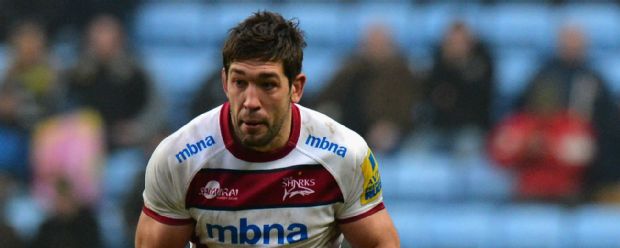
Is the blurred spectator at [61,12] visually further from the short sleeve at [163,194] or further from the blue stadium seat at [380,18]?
the short sleeve at [163,194]

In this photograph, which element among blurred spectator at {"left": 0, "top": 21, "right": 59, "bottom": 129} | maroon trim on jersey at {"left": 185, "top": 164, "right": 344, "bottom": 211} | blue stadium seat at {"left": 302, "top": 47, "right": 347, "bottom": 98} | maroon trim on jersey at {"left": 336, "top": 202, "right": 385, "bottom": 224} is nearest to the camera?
maroon trim on jersey at {"left": 185, "top": 164, "right": 344, "bottom": 211}

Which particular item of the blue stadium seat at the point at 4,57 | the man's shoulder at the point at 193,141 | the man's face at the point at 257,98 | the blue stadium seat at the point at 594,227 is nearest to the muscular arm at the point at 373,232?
the man's face at the point at 257,98

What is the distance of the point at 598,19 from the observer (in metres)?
10.0

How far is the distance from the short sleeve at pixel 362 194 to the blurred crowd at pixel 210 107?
5.06m

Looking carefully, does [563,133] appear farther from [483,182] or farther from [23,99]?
[23,99]

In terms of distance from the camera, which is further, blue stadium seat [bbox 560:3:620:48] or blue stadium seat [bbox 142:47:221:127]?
blue stadium seat [bbox 142:47:221:127]

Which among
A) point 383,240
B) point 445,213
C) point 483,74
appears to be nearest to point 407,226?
point 445,213

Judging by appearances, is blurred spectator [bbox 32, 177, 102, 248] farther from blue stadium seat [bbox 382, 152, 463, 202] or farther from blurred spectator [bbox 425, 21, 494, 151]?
blurred spectator [bbox 425, 21, 494, 151]

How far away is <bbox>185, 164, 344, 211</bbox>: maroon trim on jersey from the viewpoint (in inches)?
170

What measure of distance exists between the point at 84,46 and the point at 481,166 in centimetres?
365

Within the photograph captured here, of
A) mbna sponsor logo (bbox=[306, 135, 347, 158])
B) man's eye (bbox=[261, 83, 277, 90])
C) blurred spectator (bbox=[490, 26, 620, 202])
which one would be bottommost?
blurred spectator (bbox=[490, 26, 620, 202])

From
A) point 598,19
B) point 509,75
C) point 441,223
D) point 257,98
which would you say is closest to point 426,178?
point 441,223

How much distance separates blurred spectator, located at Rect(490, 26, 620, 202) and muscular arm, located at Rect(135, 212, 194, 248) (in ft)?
18.2

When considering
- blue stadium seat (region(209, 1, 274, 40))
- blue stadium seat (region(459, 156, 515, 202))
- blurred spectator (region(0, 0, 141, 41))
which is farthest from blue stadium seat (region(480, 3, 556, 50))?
blurred spectator (region(0, 0, 141, 41))
